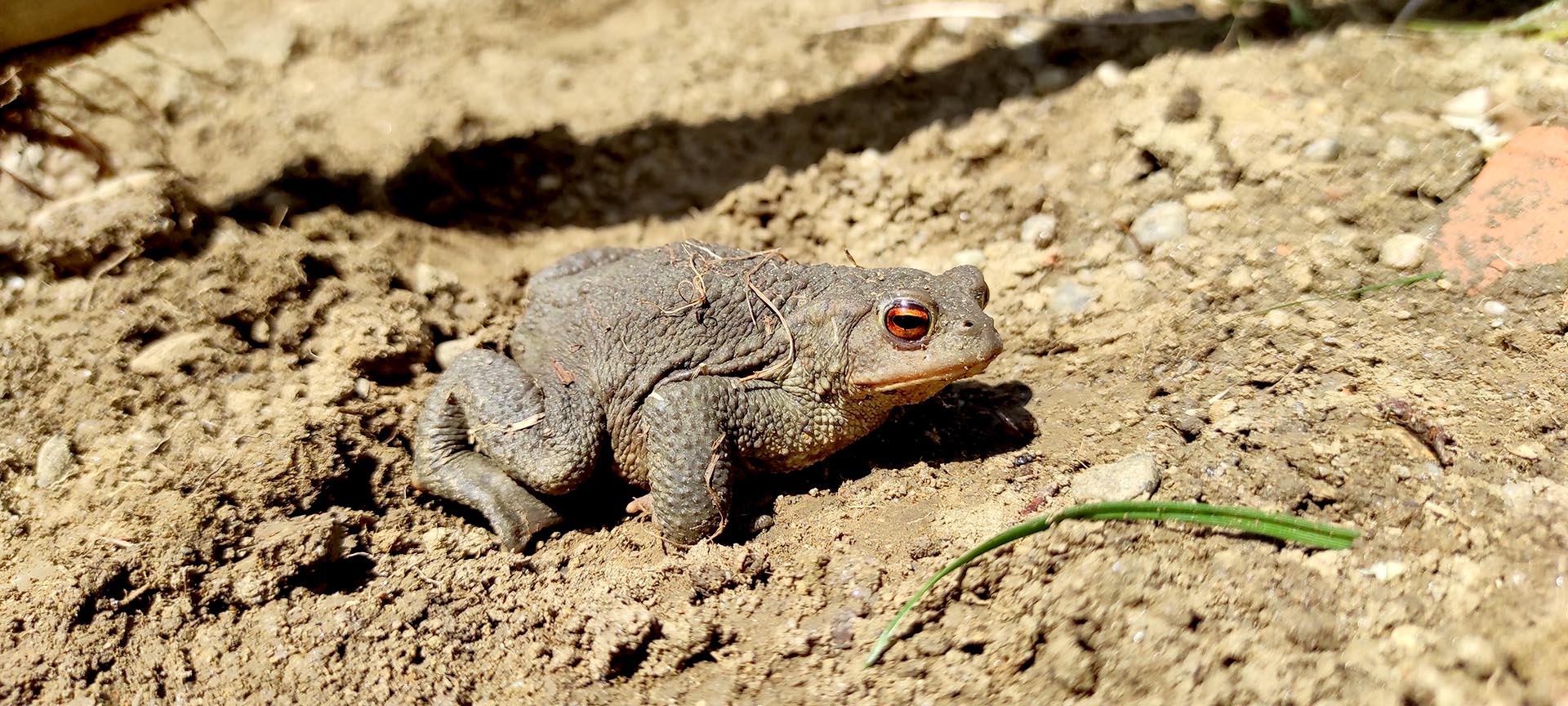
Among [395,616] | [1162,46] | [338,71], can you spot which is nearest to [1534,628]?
[395,616]

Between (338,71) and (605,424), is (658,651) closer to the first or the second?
(605,424)

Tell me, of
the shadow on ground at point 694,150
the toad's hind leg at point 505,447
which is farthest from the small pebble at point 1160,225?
the toad's hind leg at point 505,447

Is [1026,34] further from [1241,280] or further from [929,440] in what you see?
[929,440]

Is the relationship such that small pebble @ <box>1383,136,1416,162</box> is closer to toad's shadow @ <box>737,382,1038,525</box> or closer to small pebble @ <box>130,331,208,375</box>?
toad's shadow @ <box>737,382,1038,525</box>

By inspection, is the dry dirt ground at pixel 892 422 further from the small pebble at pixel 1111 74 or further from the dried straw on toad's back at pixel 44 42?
the dried straw on toad's back at pixel 44 42

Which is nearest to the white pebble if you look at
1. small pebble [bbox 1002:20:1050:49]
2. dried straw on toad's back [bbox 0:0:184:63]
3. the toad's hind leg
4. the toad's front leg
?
small pebble [bbox 1002:20:1050:49]

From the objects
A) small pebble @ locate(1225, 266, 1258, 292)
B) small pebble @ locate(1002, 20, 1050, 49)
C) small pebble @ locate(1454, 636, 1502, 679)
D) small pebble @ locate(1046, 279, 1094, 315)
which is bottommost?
small pebble @ locate(1454, 636, 1502, 679)

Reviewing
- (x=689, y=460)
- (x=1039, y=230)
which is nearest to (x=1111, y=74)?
(x=1039, y=230)
